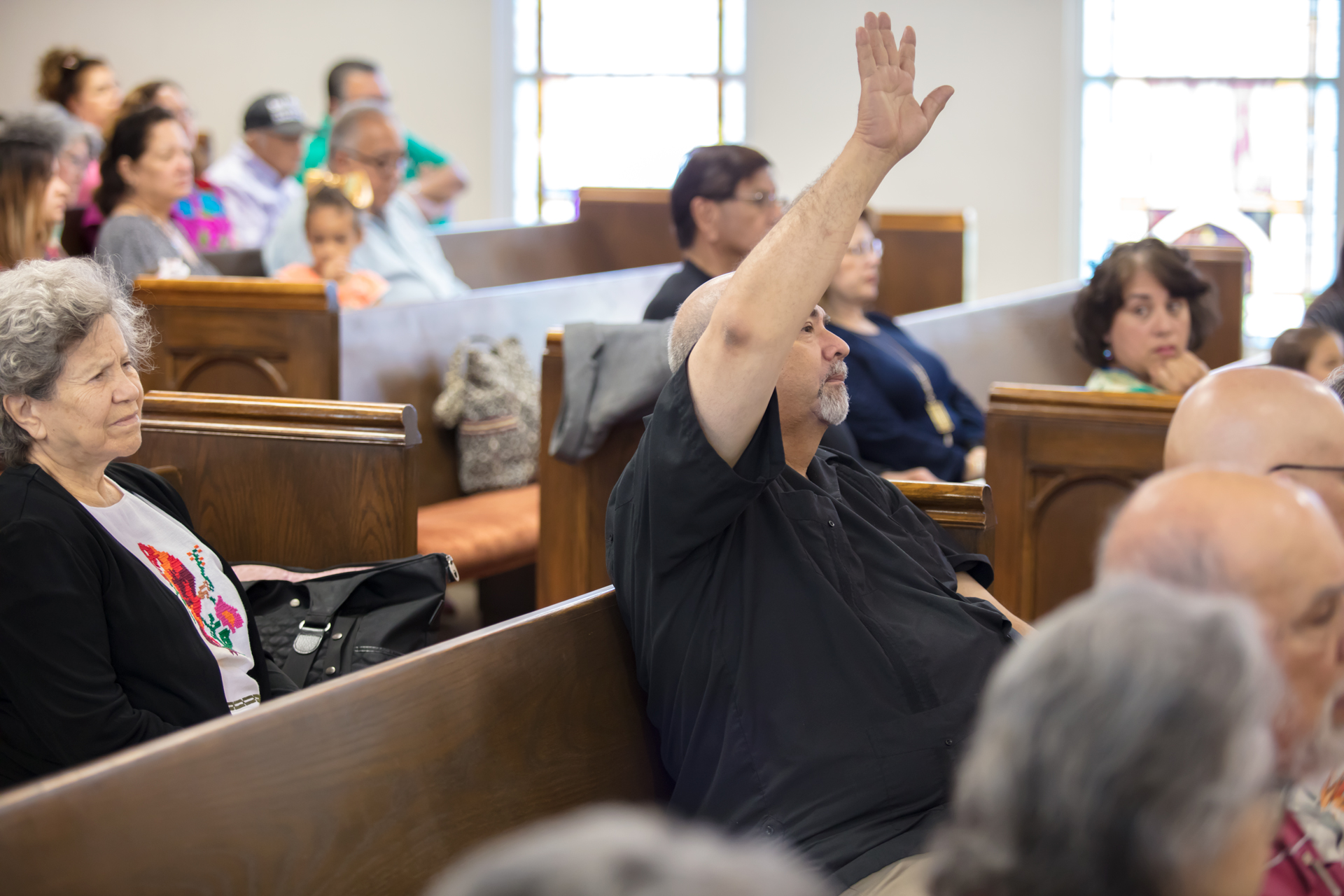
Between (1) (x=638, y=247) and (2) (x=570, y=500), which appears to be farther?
(1) (x=638, y=247)

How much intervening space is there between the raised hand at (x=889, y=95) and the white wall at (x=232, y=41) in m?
7.42

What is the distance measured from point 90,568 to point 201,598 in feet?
0.85

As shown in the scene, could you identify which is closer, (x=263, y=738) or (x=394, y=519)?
(x=263, y=738)

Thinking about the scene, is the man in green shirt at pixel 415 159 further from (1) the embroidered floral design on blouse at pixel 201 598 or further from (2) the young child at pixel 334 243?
(1) the embroidered floral design on blouse at pixel 201 598

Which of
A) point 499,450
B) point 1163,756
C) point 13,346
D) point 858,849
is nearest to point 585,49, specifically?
point 499,450

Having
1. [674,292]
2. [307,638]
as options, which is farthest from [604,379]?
[307,638]

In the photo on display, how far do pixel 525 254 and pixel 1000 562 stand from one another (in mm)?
3498

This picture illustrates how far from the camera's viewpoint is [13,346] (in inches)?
72.0

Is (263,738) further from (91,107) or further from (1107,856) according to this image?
(91,107)

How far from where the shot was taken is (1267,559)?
99 cm

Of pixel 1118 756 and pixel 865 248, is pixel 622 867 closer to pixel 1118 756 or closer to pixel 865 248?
pixel 1118 756

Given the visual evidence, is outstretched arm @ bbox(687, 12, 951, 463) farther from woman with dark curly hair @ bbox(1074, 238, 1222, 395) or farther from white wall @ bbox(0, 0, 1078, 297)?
white wall @ bbox(0, 0, 1078, 297)

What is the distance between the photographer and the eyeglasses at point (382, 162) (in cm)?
464

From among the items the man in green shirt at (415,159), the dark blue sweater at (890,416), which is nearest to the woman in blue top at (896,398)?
the dark blue sweater at (890,416)
